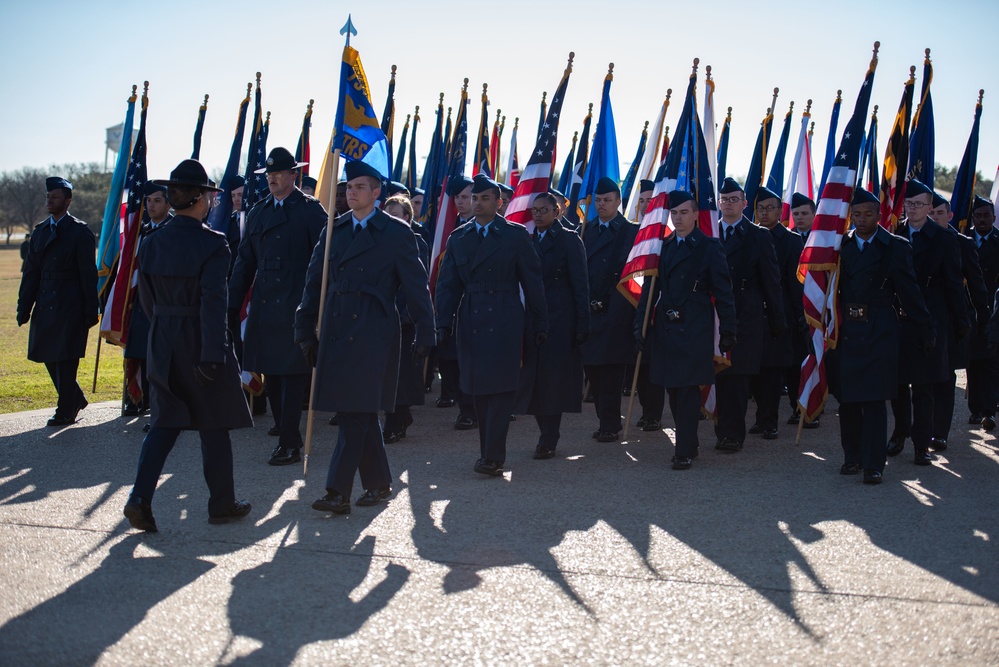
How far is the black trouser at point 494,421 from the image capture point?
696 cm

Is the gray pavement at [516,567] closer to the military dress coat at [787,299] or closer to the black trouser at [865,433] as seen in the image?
the black trouser at [865,433]

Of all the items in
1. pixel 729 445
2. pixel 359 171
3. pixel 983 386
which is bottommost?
pixel 729 445

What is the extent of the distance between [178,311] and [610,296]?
14.1 feet

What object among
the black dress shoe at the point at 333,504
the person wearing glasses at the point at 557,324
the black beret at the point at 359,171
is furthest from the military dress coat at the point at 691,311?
the black dress shoe at the point at 333,504

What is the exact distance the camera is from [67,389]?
8961mm

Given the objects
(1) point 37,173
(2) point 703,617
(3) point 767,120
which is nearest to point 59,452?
(2) point 703,617

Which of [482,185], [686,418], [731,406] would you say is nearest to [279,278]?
[482,185]

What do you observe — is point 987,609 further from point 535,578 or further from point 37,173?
point 37,173

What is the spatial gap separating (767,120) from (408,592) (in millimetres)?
9337

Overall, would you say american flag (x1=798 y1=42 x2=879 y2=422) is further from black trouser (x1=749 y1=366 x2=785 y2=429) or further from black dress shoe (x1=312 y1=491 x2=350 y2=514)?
black dress shoe (x1=312 y1=491 x2=350 y2=514)

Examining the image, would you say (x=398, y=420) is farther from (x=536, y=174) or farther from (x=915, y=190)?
(x=915, y=190)

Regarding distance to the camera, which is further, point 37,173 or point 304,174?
point 37,173

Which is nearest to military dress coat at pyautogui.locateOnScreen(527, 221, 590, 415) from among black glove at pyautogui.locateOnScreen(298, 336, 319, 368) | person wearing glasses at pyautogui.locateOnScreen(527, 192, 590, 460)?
person wearing glasses at pyautogui.locateOnScreen(527, 192, 590, 460)

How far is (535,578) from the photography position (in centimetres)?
468
